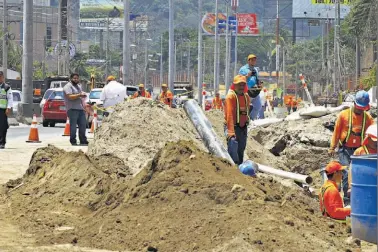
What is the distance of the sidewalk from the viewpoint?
17.5 meters

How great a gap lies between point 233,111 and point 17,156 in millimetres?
6468

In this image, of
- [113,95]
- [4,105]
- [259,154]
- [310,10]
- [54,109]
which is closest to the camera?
[259,154]

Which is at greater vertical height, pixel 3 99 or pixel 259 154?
pixel 3 99

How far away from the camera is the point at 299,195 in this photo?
1338 cm

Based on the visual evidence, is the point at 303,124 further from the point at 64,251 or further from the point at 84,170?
the point at 64,251

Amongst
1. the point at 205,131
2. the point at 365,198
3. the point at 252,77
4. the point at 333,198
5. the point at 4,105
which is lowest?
the point at 333,198

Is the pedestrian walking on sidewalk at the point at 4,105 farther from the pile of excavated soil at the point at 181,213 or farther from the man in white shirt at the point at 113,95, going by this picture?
the pile of excavated soil at the point at 181,213

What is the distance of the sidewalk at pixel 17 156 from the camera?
17.5 m

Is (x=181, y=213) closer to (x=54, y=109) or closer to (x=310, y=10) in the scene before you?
(x=54, y=109)

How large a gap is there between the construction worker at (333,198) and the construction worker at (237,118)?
11.8 ft

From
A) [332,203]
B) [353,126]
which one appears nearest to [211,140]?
[353,126]

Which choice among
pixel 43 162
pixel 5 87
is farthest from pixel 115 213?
pixel 5 87

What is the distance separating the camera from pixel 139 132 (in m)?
17.3

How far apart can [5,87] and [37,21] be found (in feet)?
347
